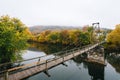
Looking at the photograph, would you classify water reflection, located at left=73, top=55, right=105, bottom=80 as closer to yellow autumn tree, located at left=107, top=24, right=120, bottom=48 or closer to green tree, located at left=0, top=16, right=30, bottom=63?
green tree, located at left=0, top=16, right=30, bottom=63

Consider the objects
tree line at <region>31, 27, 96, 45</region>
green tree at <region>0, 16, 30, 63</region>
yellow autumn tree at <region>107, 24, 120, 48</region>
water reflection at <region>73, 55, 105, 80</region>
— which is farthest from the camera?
tree line at <region>31, 27, 96, 45</region>

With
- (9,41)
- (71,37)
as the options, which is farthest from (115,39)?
(9,41)

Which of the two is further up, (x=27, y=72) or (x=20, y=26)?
(x=20, y=26)

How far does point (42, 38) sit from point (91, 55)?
47.2 metres

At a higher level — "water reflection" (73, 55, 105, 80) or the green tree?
the green tree

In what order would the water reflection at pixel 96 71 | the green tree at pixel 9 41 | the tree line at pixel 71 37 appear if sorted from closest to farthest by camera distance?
the green tree at pixel 9 41 < the water reflection at pixel 96 71 < the tree line at pixel 71 37

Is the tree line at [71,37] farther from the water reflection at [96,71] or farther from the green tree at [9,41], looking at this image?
the green tree at [9,41]

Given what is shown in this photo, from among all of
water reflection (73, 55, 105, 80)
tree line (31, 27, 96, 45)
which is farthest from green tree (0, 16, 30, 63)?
tree line (31, 27, 96, 45)

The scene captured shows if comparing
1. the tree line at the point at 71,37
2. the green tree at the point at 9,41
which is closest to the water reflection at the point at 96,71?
the green tree at the point at 9,41

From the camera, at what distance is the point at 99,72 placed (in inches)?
1046

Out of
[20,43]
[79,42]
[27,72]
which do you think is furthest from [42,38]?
[27,72]

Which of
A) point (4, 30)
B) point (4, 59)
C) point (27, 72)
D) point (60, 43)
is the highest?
point (4, 30)

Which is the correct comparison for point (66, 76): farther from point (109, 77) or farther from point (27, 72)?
point (27, 72)

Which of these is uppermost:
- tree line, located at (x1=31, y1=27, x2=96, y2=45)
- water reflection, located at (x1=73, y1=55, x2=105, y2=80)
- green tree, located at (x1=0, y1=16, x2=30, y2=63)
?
→ green tree, located at (x1=0, y1=16, x2=30, y2=63)
